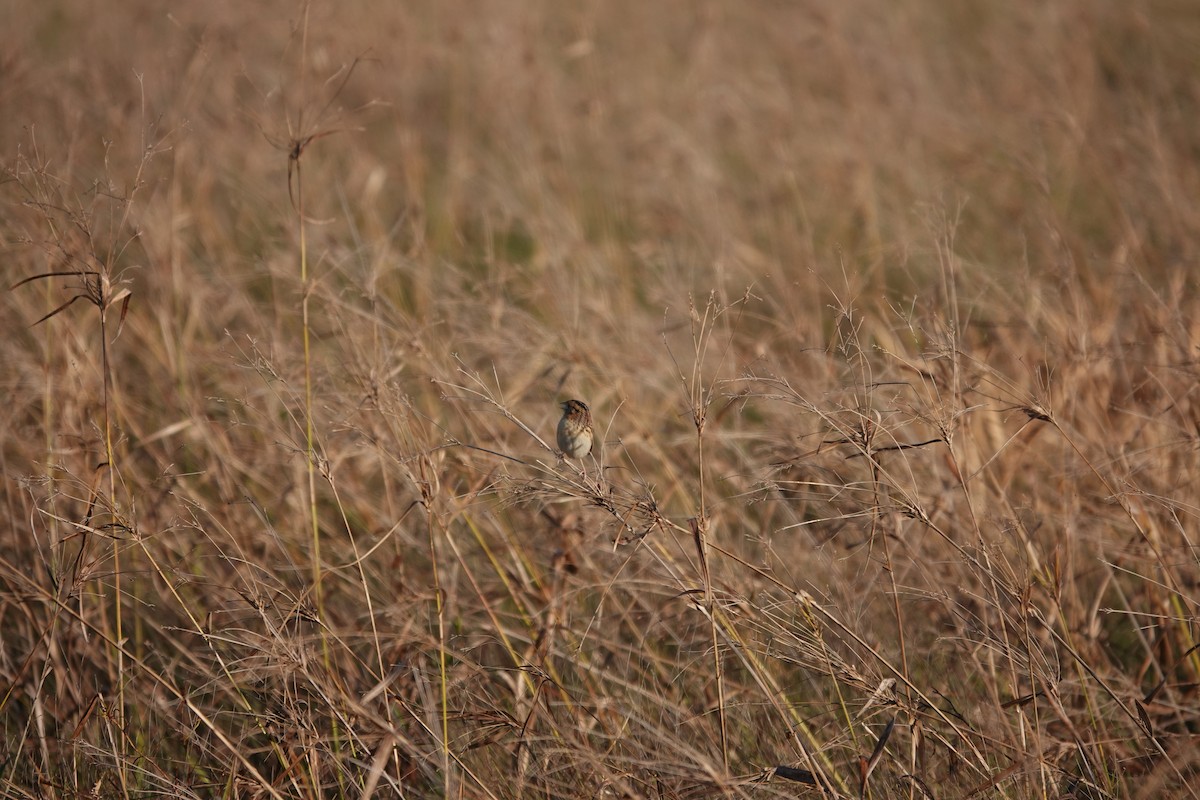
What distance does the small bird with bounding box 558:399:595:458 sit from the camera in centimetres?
245

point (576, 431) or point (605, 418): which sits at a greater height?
point (576, 431)

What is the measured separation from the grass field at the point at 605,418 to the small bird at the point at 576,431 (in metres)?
0.10

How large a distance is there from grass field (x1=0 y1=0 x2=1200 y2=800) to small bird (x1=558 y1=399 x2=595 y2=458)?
97 mm

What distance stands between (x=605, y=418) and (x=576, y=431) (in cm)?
108

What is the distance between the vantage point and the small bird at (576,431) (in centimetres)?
245

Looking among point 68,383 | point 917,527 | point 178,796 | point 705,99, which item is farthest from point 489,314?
point 705,99

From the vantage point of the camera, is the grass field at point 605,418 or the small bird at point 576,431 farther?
the small bird at point 576,431

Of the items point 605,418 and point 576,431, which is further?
point 605,418

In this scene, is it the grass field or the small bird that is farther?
the small bird

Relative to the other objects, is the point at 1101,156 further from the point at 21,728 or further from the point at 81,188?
the point at 21,728

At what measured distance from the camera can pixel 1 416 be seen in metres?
3.23

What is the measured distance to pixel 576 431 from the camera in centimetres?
248

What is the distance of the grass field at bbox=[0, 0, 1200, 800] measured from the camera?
217 cm

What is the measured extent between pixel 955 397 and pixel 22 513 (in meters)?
2.98
